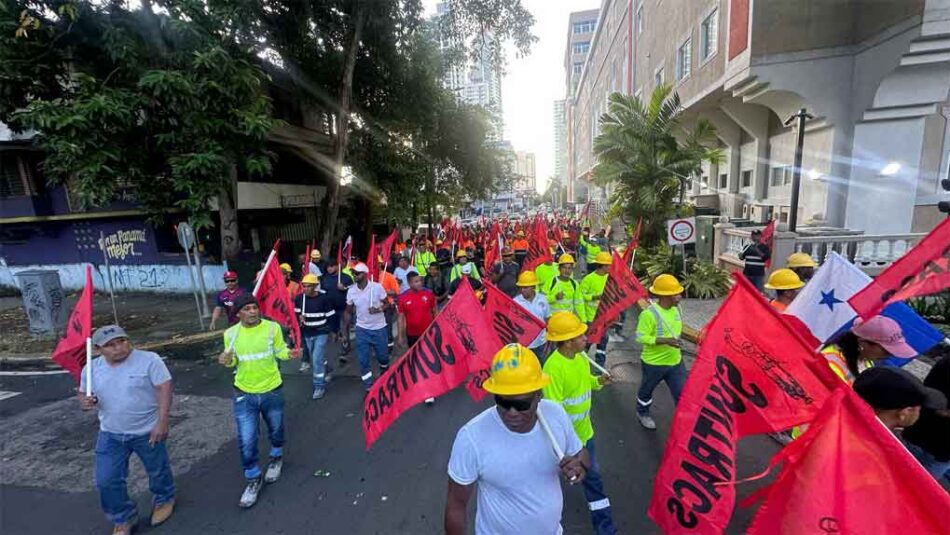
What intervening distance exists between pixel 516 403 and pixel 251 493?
10.2 feet

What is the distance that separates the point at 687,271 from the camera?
11617 mm

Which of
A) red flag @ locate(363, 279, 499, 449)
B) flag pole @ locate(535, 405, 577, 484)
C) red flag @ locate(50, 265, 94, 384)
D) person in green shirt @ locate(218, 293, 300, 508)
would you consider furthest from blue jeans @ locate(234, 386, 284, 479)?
flag pole @ locate(535, 405, 577, 484)

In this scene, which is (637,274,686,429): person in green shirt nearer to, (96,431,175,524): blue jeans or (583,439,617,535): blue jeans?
(583,439,617,535): blue jeans

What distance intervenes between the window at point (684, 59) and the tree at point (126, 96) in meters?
14.2

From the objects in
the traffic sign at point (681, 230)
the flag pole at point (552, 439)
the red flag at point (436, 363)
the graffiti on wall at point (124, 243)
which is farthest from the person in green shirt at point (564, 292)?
the graffiti on wall at point (124, 243)

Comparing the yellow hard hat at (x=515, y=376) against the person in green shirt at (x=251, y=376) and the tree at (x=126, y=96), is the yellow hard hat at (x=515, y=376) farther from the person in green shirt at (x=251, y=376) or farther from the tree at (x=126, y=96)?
the tree at (x=126, y=96)

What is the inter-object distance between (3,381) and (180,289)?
299 inches

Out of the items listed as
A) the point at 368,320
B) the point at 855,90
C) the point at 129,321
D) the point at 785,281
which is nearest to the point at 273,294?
the point at 368,320

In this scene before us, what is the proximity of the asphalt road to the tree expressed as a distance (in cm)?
480

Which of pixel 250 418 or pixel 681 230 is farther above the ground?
pixel 681 230

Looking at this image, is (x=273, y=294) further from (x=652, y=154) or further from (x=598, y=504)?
(x=652, y=154)

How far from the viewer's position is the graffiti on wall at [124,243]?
1495 cm

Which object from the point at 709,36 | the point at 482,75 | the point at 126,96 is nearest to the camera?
the point at 126,96

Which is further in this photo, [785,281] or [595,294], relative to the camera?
[595,294]
